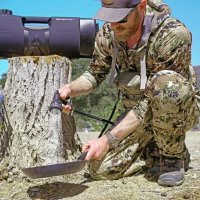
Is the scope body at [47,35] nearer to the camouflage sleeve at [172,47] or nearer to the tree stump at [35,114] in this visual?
the tree stump at [35,114]

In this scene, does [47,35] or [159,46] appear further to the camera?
[47,35]

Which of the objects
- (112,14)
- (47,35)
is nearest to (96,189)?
(112,14)

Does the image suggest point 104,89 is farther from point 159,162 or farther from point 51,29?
point 159,162

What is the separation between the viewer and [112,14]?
2137 mm

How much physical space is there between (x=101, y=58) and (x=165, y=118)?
0.52 m

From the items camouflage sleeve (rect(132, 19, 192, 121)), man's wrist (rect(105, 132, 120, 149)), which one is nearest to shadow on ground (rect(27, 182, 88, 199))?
man's wrist (rect(105, 132, 120, 149))

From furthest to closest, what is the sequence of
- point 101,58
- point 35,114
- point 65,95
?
1. point 35,114
2. point 101,58
3. point 65,95

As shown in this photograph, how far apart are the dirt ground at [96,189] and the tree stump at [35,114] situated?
0.55 feet

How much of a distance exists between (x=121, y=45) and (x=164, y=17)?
257mm

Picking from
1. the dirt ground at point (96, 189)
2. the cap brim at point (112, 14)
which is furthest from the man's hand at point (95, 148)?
the cap brim at point (112, 14)

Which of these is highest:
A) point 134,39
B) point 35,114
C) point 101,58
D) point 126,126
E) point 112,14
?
point 112,14

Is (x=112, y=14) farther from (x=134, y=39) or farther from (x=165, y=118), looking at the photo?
(x=165, y=118)

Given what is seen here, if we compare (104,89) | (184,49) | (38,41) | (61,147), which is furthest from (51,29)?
(104,89)

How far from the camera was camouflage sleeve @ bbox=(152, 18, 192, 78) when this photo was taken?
226 cm
